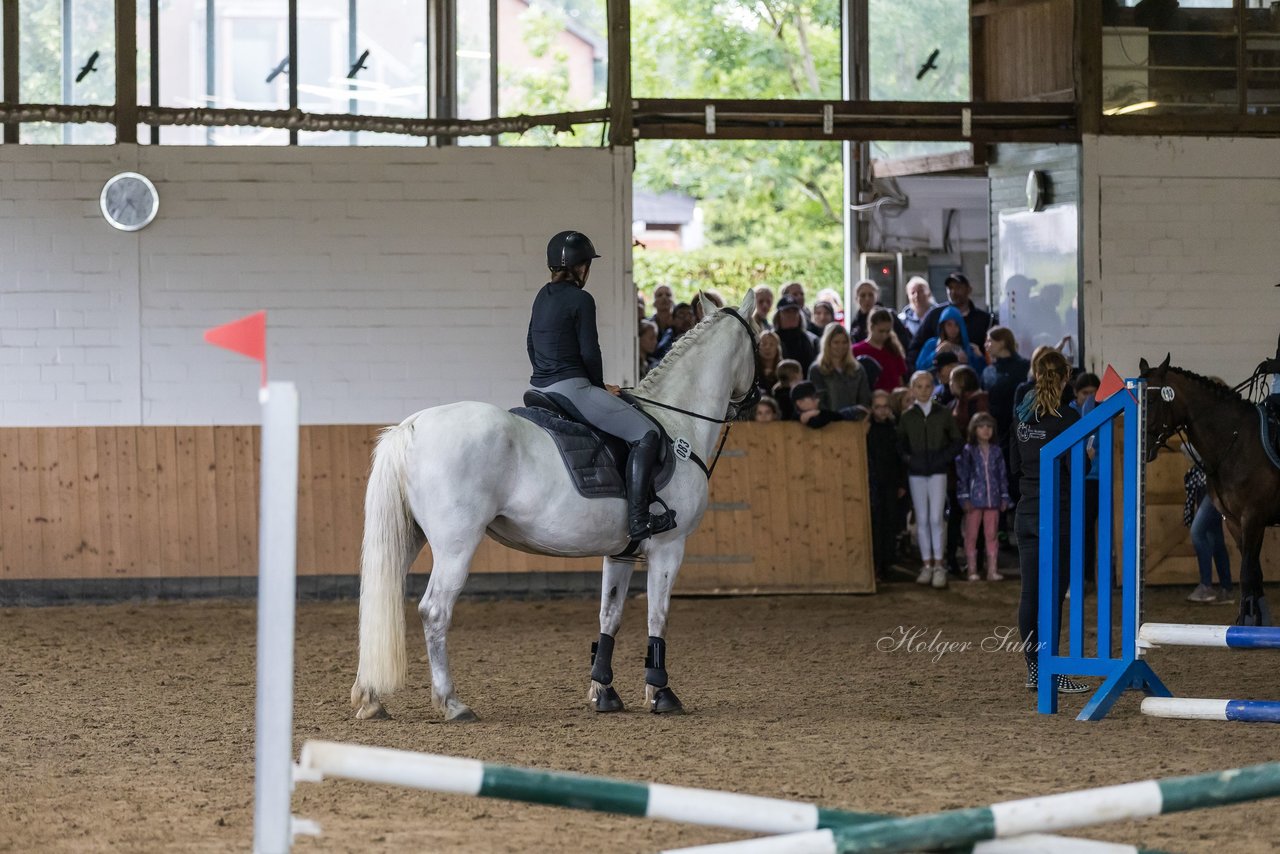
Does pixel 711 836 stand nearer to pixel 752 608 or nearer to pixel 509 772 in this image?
pixel 509 772

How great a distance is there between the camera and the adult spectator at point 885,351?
14078 millimetres

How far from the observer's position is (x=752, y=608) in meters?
12.1

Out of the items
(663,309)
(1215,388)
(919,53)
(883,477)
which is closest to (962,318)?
(883,477)

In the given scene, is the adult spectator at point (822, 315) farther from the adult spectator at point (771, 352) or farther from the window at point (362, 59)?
the window at point (362, 59)

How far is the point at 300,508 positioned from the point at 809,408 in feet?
13.8

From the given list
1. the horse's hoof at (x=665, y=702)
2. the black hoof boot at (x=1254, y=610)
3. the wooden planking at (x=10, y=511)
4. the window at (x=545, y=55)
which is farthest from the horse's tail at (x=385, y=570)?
the window at (x=545, y=55)

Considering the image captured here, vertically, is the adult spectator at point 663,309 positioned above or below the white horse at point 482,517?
above

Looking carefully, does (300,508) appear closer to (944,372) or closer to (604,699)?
(604,699)

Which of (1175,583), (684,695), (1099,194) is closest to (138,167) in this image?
(684,695)

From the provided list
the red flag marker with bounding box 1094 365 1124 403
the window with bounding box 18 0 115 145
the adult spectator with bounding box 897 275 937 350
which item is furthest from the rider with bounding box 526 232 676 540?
the adult spectator with bounding box 897 275 937 350

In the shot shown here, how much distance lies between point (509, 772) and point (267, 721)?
553mm

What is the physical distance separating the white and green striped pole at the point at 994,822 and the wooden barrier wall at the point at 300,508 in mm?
9017

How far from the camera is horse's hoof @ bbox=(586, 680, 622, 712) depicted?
7.73 metres

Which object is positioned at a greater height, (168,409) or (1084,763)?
(168,409)
